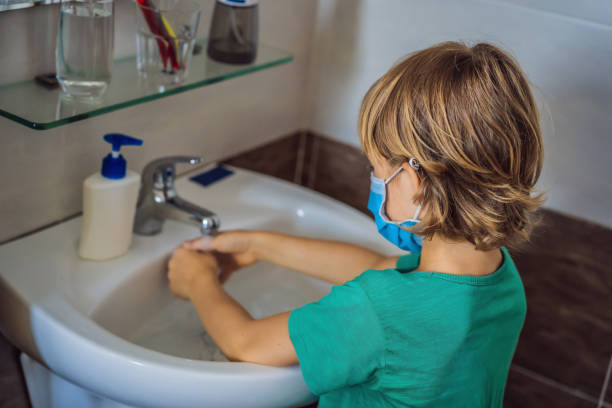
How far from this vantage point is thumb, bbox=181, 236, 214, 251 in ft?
3.24

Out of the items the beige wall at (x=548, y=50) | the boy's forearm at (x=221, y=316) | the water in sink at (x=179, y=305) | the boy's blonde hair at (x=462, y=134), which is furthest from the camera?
the beige wall at (x=548, y=50)

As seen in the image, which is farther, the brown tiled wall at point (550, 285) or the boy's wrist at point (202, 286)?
the brown tiled wall at point (550, 285)

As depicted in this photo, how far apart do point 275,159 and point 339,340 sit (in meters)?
0.72

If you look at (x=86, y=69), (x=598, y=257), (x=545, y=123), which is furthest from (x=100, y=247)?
(x=598, y=257)

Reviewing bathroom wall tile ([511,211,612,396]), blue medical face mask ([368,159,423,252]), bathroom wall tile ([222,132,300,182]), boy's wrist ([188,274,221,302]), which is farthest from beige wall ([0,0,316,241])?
bathroom wall tile ([511,211,612,396])

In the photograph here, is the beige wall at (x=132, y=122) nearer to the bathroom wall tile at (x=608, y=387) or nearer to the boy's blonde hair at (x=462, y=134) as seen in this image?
the boy's blonde hair at (x=462, y=134)

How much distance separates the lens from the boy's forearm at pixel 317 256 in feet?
3.26

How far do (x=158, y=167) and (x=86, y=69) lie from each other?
190 millimetres

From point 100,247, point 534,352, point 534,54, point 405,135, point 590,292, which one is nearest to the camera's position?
point 405,135

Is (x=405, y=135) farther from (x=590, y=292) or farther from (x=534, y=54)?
(x=590, y=292)

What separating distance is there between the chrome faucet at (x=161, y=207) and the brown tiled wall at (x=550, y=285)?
0.28 metres

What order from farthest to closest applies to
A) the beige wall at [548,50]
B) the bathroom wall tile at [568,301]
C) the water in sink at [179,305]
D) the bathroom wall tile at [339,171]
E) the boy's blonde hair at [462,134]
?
the bathroom wall tile at [339,171], the bathroom wall tile at [568,301], the beige wall at [548,50], the water in sink at [179,305], the boy's blonde hair at [462,134]

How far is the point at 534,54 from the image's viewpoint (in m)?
1.12

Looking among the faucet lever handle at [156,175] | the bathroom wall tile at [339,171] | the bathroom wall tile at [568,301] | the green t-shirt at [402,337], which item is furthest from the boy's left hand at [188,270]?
the bathroom wall tile at [568,301]
